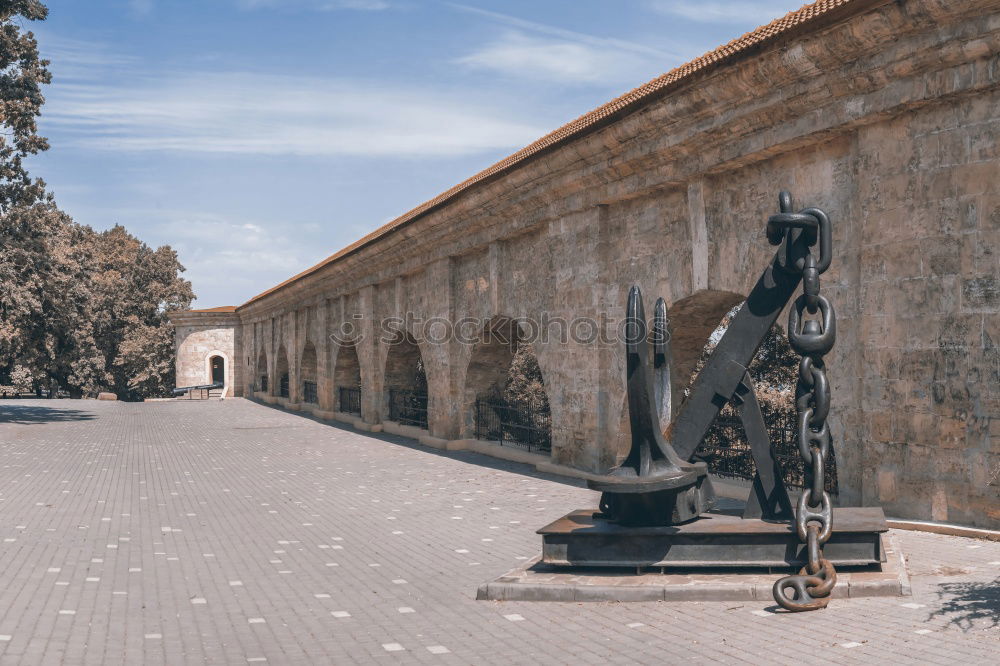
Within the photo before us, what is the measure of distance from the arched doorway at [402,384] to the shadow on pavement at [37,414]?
937 centimetres

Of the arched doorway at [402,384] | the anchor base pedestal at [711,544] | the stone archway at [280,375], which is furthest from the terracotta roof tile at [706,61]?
the stone archway at [280,375]

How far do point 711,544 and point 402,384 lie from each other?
15.1 meters

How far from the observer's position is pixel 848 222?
757 centimetres

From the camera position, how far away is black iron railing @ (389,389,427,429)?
19.0 meters

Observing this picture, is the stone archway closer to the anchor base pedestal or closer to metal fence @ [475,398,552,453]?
metal fence @ [475,398,552,453]

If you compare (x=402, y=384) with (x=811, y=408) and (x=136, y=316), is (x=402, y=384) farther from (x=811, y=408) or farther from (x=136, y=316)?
(x=136, y=316)

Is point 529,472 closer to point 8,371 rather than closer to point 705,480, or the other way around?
point 705,480

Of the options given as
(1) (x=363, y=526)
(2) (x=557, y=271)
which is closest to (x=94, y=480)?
(1) (x=363, y=526)

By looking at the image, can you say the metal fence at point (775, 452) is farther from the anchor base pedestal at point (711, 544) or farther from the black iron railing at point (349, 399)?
the black iron railing at point (349, 399)

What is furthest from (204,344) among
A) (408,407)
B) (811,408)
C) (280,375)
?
(811,408)

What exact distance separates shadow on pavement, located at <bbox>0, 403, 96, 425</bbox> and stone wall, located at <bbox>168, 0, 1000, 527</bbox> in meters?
16.4

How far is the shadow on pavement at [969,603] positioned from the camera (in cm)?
439

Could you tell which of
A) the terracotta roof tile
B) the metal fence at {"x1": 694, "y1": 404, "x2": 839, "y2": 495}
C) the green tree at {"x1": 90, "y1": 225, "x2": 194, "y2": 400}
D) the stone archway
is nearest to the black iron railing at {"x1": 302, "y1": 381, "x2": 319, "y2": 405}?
the stone archway

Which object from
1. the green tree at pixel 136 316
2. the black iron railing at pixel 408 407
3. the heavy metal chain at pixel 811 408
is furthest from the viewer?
the green tree at pixel 136 316
